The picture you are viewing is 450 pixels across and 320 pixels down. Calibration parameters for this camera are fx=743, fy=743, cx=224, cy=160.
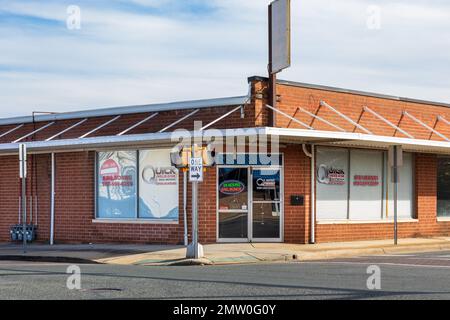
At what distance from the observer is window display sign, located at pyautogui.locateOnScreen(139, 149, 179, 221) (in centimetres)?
2233

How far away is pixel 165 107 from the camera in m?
22.5

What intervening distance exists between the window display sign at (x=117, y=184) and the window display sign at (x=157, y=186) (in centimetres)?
34

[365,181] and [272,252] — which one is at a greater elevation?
[365,181]

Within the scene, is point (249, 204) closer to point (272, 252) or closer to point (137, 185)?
point (272, 252)

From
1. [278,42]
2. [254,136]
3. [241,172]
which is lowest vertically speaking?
[241,172]

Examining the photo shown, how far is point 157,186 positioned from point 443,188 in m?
10.6

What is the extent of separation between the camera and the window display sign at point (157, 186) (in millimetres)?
22328

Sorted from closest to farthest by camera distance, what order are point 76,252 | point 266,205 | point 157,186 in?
point 76,252, point 266,205, point 157,186

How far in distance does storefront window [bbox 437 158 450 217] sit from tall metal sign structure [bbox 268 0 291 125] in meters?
8.40

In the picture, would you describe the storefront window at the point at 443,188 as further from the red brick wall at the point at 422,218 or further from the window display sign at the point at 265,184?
the window display sign at the point at 265,184

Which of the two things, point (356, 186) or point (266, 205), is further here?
point (356, 186)

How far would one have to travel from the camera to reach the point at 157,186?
22.6 m

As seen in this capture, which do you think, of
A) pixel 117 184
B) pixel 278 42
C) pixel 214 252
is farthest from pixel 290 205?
pixel 117 184
